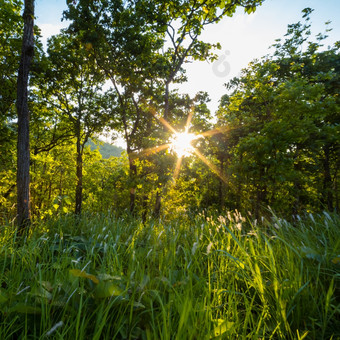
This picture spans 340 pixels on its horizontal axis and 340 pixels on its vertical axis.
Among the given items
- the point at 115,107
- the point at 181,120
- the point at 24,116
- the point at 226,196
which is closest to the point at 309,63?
the point at 181,120

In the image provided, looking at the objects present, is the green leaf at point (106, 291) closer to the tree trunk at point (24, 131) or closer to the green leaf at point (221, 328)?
the green leaf at point (221, 328)

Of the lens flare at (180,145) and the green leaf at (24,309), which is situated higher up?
the lens flare at (180,145)

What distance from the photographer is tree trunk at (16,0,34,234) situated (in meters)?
4.31

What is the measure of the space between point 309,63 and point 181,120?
28.9ft

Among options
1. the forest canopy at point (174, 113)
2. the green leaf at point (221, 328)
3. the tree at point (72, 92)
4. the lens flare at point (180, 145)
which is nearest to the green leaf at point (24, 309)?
the green leaf at point (221, 328)

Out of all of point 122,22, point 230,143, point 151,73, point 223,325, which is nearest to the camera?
point 223,325

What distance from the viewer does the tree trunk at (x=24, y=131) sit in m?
4.31

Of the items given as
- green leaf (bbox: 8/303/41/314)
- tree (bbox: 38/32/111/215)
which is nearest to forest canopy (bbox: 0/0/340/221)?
tree (bbox: 38/32/111/215)

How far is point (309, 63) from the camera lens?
1099 cm

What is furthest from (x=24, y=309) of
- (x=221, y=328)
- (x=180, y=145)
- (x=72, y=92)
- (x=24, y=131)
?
(x=72, y=92)

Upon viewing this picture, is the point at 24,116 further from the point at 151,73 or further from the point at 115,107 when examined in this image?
the point at 115,107

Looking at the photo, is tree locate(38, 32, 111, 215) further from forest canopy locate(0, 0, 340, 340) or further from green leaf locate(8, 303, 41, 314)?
green leaf locate(8, 303, 41, 314)

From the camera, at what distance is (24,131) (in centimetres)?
439

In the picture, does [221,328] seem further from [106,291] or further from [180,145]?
[180,145]
